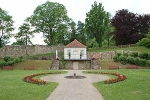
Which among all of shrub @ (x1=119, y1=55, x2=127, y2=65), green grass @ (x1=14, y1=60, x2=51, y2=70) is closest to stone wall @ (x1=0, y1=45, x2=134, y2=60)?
shrub @ (x1=119, y1=55, x2=127, y2=65)

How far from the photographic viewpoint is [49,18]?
5162 cm

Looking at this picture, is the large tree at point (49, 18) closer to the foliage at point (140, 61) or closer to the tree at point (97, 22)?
the tree at point (97, 22)

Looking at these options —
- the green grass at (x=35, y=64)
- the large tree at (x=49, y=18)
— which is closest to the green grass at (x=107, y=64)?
the green grass at (x=35, y=64)

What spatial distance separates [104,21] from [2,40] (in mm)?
26517

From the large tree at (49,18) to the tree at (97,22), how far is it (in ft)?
22.3

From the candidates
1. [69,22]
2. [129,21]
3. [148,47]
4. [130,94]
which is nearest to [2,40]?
[69,22]

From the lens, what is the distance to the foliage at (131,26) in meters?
47.0

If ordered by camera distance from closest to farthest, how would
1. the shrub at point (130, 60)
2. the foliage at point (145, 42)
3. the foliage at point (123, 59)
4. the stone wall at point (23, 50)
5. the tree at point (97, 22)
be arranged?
the shrub at point (130, 60) → the foliage at point (123, 59) → the foliage at point (145, 42) → the stone wall at point (23, 50) → the tree at point (97, 22)

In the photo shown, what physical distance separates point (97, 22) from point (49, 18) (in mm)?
12095

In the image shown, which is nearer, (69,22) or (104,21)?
(104,21)

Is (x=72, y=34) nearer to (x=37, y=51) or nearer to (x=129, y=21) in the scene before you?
(x=37, y=51)

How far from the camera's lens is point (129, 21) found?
47.8 m

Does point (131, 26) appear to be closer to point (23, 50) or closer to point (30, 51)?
point (30, 51)

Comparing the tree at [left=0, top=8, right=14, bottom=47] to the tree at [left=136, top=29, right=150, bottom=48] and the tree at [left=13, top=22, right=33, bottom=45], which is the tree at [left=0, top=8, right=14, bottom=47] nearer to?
the tree at [left=13, top=22, right=33, bottom=45]
